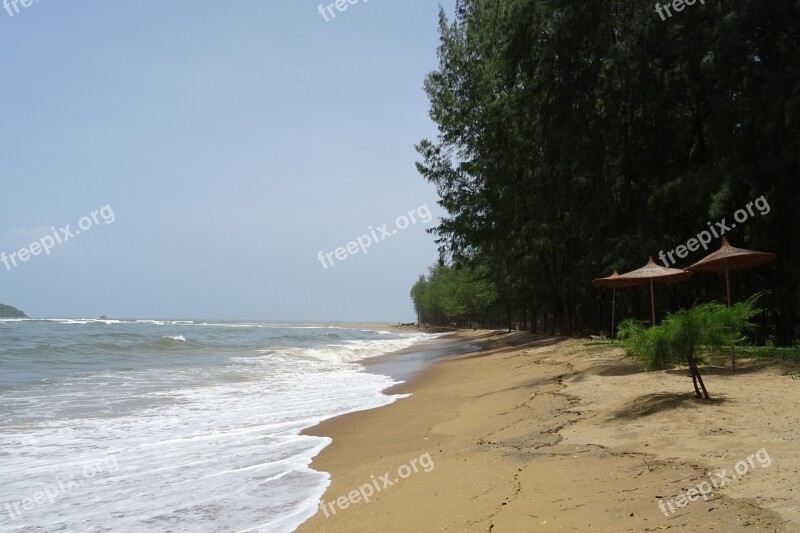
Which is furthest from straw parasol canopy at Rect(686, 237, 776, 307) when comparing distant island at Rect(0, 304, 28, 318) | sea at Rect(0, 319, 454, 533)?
distant island at Rect(0, 304, 28, 318)

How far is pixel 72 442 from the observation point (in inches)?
399

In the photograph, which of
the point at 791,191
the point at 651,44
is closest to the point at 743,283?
the point at 791,191

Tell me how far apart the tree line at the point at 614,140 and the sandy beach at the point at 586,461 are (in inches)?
267

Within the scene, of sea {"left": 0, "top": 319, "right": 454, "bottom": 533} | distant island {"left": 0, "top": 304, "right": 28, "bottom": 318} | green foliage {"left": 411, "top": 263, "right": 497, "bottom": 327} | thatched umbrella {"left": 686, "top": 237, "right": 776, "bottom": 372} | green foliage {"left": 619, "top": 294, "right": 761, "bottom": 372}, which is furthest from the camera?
distant island {"left": 0, "top": 304, "right": 28, "bottom": 318}

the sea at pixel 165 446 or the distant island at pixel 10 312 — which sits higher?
the distant island at pixel 10 312

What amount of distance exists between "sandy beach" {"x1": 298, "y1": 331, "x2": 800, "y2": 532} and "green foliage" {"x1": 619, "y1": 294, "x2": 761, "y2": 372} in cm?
53

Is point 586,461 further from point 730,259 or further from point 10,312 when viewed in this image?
point 10,312

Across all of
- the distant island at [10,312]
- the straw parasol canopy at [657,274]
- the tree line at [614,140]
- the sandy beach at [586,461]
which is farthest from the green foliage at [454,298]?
the distant island at [10,312]

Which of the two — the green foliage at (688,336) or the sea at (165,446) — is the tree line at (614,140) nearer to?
the green foliage at (688,336)

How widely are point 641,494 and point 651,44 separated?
17016 mm

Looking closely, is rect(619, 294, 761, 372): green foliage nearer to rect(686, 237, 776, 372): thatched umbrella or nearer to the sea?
the sea

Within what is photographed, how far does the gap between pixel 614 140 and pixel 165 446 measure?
17.8 metres

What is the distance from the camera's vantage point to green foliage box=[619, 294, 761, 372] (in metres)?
8.06

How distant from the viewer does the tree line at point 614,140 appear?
50.6 feet
